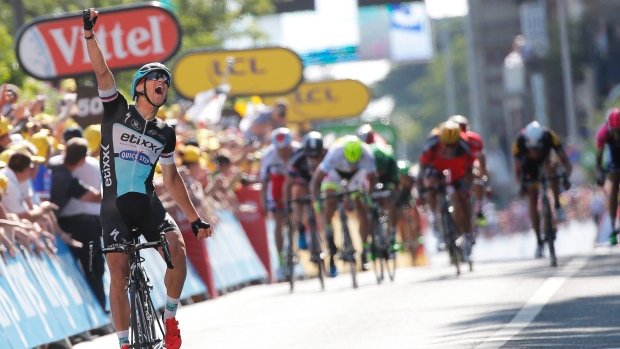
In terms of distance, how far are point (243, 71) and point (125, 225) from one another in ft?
95.8

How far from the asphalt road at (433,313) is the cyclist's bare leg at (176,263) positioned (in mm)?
1750

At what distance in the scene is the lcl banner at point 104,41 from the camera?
867 inches

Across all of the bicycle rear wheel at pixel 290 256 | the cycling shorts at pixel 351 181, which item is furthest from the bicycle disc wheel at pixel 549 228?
the bicycle rear wheel at pixel 290 256

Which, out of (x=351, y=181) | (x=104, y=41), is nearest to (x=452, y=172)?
(x=351, y=181)

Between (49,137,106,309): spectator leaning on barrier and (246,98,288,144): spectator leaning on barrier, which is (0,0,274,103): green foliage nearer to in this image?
(246,98,288,144): spectator leaning on barrier

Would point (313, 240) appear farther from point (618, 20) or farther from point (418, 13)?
point (618, 20)

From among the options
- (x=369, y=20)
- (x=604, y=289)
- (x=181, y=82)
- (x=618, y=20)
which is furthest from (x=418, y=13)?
(x=604, y=289)

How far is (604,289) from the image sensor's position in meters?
15.8

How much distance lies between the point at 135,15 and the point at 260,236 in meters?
3.92

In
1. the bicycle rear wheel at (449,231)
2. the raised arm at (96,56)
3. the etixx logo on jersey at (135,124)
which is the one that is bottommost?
the bicycle rear wheel at (449,231)

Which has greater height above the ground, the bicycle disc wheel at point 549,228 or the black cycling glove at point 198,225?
the black cycling glove at point 198,225

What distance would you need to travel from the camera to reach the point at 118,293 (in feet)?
34.0

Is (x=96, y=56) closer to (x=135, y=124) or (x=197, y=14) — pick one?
(x=135, y=124)

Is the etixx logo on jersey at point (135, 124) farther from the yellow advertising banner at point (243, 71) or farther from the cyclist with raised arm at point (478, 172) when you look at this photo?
the yellow advertising banner at point (243, 71)
